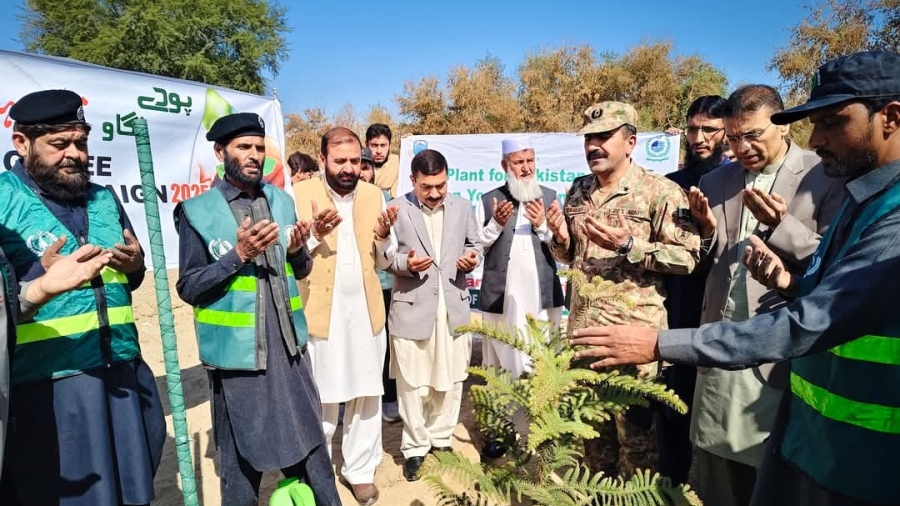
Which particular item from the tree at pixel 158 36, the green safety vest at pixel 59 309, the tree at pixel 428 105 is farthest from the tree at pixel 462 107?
the green safety vest at pixel 59 309

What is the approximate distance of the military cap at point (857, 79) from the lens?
1285 mm

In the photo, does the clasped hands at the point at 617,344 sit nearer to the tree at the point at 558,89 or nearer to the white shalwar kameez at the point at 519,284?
the white shalwar kameez at the point at 519,284

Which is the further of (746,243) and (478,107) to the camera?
(478,107)

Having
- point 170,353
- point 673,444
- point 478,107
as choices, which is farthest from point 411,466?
point 478,107

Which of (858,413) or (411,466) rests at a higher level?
(858,413)

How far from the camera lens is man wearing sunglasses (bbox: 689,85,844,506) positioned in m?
2.01

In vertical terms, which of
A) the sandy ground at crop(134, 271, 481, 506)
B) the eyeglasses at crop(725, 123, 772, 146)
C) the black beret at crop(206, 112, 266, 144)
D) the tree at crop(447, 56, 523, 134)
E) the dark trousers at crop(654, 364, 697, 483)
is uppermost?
the tree at crop(447, 56, 523, 134)

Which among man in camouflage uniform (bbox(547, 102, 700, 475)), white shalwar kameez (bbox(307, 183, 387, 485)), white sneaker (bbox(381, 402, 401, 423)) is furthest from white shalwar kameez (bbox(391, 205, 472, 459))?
man in camouflage uniform (bbox(547, 102, 700, 475))

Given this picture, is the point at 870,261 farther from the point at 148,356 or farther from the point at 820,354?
the point at 148,356

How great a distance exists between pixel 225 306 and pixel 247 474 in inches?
35.3

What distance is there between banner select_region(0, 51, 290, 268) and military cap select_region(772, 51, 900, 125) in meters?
3.73

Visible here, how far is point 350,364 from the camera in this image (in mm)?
3273

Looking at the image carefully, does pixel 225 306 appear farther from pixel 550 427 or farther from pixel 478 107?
pixel 478 107

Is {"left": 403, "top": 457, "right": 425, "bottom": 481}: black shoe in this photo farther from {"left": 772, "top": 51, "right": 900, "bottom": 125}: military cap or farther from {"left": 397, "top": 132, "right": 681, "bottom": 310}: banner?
{"left": 772, "top": 51, "right": 900, "bottom": 125}: military cap
